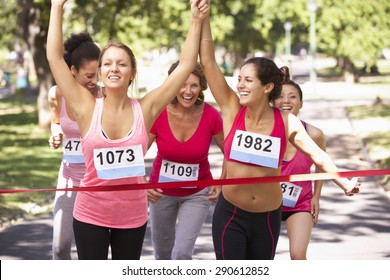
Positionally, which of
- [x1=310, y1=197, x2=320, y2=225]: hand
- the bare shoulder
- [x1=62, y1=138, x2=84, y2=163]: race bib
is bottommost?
[x1=310, y1=197, x2=320, y2=225]: hand

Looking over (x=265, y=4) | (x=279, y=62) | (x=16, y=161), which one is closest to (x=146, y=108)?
(x=279, y=62)

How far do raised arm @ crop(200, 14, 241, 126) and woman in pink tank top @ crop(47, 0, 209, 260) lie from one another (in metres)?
0.14

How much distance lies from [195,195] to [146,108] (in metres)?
1.61

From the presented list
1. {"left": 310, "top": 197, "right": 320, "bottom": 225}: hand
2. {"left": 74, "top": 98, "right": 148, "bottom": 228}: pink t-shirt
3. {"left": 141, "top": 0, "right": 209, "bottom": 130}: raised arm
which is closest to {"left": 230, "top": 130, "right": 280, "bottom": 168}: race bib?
{"left": 141, "top": 0, "right": 209, "bottom": 130}: raised arm

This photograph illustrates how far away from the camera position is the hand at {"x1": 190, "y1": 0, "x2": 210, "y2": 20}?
211 inches

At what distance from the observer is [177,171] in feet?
21.9

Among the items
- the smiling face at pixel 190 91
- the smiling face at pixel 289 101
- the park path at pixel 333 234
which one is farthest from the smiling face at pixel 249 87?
the park path at pixel 333 234

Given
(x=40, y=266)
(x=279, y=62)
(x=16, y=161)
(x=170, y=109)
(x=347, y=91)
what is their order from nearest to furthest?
(x=40, y=266) < (x=170, y=109) < (x=279, y=62) < (x=16, y=161) < (x=347, y=91)

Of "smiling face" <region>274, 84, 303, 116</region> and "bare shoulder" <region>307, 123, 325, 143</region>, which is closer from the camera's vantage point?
"bare shoulder" <region>307, 123, 325, 143</region>

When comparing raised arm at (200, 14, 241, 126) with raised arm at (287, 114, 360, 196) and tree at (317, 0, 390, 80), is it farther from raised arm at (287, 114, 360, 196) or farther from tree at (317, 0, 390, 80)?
tree at (317, 0, 390, 80)

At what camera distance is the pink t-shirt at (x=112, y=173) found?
5.20 m

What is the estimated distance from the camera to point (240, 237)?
5746 mm

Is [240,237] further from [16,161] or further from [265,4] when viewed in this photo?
[265,4]

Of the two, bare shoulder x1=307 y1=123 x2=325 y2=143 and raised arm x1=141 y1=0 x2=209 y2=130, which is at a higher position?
raised arm x1=141 y1=0 x2=209 y2=130
